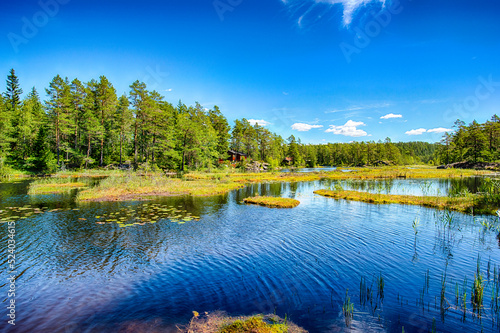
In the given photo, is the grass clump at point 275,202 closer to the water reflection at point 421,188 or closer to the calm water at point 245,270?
the calm water at point 245,270

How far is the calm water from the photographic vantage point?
7219 mm

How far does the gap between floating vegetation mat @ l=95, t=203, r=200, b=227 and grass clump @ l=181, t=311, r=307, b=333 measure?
11661 millimetres

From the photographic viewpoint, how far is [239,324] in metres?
6.45

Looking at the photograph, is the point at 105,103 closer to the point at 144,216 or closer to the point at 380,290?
the point at 144,216

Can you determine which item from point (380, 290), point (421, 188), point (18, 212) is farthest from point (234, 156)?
point (380, 290)

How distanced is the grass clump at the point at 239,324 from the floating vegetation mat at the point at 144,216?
11.7 metres

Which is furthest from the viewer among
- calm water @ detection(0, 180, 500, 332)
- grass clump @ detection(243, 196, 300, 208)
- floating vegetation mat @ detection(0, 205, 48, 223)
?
grass clump @ detection(243, 196, 300, 208)

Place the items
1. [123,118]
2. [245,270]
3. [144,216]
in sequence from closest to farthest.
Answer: [245,270]
[144,216]
[123,118]

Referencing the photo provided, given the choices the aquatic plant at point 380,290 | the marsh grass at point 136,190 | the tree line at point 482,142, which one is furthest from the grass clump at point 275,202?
the tree line at point 482,142

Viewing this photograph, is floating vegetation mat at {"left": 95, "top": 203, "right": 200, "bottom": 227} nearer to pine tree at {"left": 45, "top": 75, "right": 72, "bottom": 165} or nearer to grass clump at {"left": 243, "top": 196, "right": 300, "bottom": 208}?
grass clump at {"left": 243, "top": 196, "right": 300, "bottom": 208}

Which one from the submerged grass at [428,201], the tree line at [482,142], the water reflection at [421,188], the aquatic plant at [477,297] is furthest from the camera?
the tree line at [482,142]

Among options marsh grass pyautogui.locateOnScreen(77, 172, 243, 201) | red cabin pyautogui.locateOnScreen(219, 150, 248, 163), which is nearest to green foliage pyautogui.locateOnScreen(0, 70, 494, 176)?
red cabin pyautogui.locateOnScreen(219, 150, 248, 163)

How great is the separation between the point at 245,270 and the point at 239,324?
13.3 feet

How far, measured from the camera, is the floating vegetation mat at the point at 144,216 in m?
17.7
